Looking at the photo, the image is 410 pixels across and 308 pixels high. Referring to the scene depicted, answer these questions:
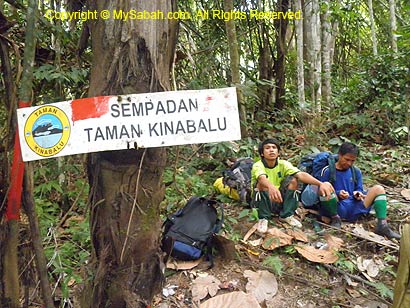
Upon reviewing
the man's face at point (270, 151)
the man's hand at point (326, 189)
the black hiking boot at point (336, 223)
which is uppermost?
the man's face at point (270, 151)

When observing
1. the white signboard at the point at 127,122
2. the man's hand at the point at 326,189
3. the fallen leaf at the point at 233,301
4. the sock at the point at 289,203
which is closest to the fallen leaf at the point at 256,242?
the sock at the point at 289,203

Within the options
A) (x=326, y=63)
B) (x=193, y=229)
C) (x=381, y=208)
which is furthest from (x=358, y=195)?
(x=326, y=63)

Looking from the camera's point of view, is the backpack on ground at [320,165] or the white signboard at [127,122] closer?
the white signboard at [127,122]

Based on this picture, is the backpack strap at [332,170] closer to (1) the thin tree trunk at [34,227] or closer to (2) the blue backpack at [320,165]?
(2) the blue backpack at [320,165]

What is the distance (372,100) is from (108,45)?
6.43 meters

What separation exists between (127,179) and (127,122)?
0.26 meters

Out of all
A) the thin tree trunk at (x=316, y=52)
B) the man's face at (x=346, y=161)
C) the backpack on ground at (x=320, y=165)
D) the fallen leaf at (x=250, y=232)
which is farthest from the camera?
the thin tree trunk at (x=316, y=52)

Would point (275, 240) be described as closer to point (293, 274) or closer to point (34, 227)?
point (293, 274)

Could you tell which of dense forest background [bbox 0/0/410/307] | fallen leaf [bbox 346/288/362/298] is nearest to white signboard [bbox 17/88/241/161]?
dense forest background [bbox 0/0/410/307]

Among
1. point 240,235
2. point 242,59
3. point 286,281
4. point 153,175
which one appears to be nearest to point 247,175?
A: point 240,235

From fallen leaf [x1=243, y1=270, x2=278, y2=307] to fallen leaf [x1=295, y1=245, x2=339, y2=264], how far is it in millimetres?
404

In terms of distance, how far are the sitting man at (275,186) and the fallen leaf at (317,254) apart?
1.60ft

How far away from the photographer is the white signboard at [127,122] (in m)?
1.52

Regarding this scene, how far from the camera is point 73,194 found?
374cm
